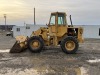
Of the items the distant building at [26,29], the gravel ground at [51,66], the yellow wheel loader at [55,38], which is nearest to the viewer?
the gravel ground at [51,66]

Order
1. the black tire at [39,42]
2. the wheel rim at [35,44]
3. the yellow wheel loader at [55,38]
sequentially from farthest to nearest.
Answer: the wheel rim at [35,44] < the black tire at [39,42] < the yellow wheel loader at [55,38]

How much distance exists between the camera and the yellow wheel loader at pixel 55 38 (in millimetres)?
18594

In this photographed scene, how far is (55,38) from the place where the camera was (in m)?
19.1

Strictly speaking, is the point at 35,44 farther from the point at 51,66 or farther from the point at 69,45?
the point at 51,66

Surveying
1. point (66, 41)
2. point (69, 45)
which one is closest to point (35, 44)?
point (66, 41)

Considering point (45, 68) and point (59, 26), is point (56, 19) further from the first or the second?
point (45, 68)

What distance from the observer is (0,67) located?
44.0ft

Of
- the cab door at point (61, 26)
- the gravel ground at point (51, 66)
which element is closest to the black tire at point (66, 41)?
the cab door at point (61, 26)

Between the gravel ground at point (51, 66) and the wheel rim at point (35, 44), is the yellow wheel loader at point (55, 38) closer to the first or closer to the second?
the wheel rim at point (35, 44)

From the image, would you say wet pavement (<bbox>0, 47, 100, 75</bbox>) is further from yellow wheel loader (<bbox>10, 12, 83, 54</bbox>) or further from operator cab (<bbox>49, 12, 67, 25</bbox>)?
operator cab (<bbox>49, 12, 67, 25</bbox>)

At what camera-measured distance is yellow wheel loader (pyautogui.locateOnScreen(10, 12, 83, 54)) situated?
732 inches

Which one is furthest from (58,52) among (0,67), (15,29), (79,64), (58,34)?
(15,29)

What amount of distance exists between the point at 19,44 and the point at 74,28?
417cm

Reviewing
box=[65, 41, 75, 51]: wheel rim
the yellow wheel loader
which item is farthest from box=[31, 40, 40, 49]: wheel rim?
box=[65, 41, 75, 51]: wheel rim
